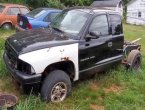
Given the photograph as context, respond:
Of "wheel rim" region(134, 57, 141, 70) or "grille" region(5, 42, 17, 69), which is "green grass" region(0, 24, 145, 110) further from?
"grille" region(5, 42, 17, 69)

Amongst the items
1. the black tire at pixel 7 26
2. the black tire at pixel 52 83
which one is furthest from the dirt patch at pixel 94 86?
the black tire at pixel 7 26

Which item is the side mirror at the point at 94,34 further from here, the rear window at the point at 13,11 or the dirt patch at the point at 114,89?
the rear window at the point at 13,11

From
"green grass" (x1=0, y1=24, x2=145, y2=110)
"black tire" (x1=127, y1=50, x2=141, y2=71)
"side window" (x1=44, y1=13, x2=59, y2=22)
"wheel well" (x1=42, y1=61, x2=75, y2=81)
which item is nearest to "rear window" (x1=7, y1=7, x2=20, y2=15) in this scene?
"side window" (x1=44, y1=13, x2=59, y2=22)

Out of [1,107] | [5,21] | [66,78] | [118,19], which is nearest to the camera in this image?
[1,107]

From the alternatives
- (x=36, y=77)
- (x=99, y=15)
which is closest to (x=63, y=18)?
(x=99, y=15)

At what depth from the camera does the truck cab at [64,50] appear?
6.11 metres

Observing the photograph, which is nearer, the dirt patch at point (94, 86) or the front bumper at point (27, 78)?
the front bumper at point (27, 78)

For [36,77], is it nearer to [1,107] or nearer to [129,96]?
[1,107]

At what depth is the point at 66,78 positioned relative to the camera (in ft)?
21.7

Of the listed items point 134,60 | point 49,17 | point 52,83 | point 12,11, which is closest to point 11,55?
point 52,83

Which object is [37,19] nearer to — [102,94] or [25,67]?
[102,94]

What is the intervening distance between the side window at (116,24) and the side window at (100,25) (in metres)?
0.31

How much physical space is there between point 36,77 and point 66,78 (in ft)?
2.67

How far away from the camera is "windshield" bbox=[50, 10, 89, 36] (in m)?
7.25
